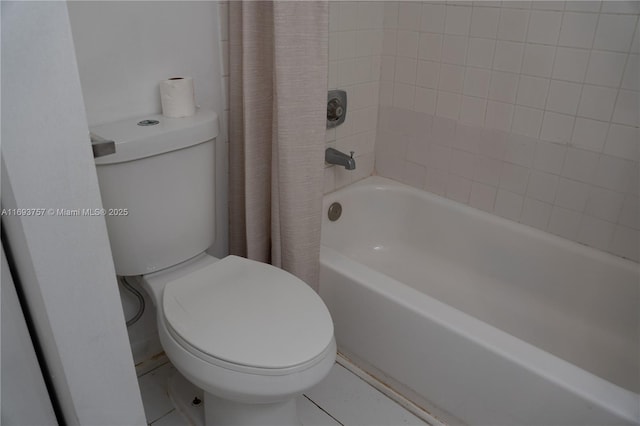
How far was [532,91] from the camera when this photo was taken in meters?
1.67

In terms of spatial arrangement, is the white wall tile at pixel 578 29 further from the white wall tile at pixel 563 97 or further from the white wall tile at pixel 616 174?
the white wall tile at pixel 616 174

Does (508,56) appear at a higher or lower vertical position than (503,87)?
higher

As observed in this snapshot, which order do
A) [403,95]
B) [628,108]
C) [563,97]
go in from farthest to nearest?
1. [403,95]
2. [563,97]
3. [628,108]

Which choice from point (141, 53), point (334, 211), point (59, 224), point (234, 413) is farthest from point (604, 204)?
point (59, 224)

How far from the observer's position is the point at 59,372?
0.61 m

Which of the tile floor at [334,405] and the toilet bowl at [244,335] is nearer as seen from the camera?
the toilet bowl at [244,335]

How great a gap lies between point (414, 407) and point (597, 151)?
98 centimetres

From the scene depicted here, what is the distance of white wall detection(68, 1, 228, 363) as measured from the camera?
1279 millimetres

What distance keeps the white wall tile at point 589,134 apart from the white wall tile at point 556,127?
2cm

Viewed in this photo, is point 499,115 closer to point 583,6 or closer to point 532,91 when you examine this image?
point 532,91

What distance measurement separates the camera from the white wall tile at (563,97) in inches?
62.4

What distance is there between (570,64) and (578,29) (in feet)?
0.34

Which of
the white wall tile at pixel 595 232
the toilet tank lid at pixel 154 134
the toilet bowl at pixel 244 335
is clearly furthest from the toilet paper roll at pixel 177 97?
the white wall tile at pixel 595 232

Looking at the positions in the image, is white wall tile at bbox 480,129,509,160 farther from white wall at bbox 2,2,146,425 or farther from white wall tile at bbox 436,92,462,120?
white wall at bbox 2,2,146,425
